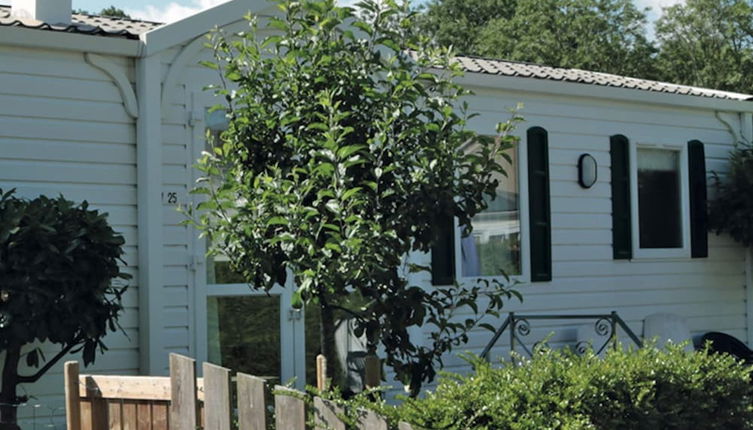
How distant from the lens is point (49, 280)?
21.6 ft

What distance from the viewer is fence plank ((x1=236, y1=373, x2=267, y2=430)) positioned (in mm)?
3781

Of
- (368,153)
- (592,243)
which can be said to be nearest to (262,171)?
(368,153)

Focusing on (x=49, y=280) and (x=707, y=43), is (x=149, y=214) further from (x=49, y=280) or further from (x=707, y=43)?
(x=707, y=43)

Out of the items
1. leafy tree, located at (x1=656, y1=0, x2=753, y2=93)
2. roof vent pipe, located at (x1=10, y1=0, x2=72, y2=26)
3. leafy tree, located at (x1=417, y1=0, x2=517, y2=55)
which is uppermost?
leafy tree, located at (x1=417, y1=0, x2=517, y2=55)

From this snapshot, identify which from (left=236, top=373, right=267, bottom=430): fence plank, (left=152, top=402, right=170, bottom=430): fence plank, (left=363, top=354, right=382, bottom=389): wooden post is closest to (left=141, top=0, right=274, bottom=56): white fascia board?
(left=152, top=402, right=170, bottom=430): fence plank

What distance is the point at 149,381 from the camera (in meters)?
4.70

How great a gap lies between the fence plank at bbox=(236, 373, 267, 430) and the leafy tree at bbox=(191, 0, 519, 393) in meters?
0.86

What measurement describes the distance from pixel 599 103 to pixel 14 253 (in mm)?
6292

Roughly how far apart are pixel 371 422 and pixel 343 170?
1500 millimetres

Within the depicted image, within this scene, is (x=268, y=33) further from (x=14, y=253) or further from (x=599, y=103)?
(x=599, y=103)

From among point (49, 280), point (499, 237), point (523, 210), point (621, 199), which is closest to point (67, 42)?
point (49, 280)

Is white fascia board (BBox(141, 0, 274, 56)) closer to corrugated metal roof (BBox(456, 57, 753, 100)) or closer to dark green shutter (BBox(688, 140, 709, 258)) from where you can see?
corrugated metal roof (BBox(456, 57, 753, 100))

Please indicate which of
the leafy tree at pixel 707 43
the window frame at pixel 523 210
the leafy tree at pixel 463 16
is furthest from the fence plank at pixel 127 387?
the leafy tree at pixel 463 16

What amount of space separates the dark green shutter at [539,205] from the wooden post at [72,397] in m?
5.94
